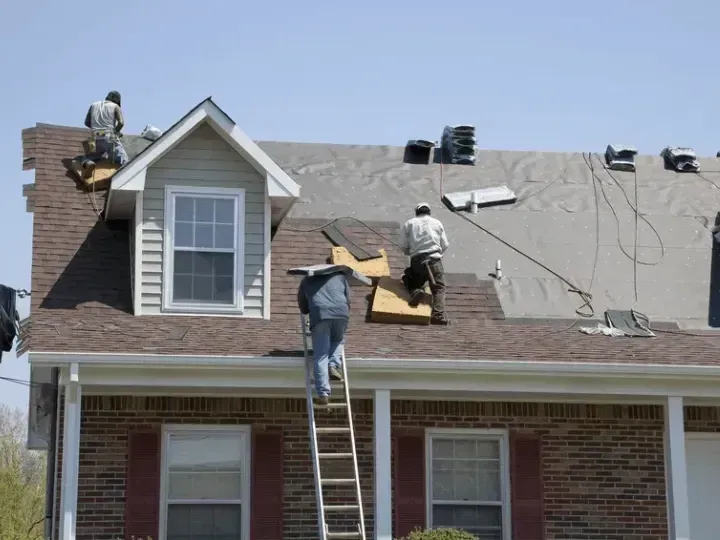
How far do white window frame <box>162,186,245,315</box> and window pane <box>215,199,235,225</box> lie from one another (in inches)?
1.8

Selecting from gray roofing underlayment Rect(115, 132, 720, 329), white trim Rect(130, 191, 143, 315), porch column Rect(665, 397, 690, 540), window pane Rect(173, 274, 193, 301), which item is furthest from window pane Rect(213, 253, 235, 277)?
porch column Rect(665, 397, 690, 540)

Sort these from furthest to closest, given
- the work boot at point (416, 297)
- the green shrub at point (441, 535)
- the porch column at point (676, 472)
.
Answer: the work boot at point (416, 297), the porch column at point (676, 472), the green shrub at point (441, 535)

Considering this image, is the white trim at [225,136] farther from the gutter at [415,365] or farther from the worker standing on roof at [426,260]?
the gutter at [415,365]

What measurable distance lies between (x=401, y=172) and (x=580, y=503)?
571 centimetres

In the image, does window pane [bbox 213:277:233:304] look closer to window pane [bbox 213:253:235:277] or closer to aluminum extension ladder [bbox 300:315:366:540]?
window pane [bbox 213:253:235:277]

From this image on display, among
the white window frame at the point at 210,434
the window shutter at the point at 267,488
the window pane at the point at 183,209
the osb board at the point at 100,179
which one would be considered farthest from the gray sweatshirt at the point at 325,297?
the osb board at the point at 100,179

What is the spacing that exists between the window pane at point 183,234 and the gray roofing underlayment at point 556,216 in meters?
2.33

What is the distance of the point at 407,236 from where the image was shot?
14.4 meters

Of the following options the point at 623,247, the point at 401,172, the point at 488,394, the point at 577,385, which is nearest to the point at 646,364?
the point at 577,385

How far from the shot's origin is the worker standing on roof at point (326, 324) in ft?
39.6

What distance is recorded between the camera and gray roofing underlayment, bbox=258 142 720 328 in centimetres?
1577

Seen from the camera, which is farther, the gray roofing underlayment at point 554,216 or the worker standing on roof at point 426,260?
the gray roofing underlayment at point 554,216

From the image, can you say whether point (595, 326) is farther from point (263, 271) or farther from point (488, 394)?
point (263, 271)

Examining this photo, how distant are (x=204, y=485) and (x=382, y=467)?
88.5 inches
